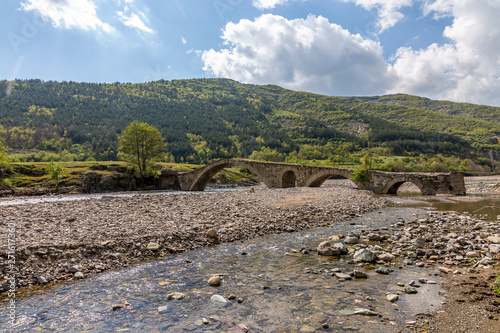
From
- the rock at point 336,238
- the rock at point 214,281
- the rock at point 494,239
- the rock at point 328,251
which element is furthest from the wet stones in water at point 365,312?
the rock at point 494,239

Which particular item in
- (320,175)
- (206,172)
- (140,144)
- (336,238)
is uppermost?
(140,144)

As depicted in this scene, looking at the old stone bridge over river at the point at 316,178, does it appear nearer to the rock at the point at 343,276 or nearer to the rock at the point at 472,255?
the rock at the point at 472,255

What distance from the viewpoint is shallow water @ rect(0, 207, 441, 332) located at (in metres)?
5.09

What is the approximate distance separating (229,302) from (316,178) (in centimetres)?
4039

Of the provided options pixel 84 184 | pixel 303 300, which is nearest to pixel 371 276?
pixel 303 300

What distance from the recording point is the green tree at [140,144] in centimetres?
5619

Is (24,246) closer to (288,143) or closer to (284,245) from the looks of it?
(284,245)

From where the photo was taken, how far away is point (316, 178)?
44688 millimetres

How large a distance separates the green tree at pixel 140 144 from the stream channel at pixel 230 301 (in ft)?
172

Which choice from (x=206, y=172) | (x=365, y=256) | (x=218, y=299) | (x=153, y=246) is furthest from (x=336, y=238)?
(x=206, y=172)

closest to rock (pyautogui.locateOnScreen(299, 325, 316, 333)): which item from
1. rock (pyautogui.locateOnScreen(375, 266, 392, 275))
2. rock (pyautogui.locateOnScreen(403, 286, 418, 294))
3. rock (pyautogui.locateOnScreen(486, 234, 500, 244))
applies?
rock (pyautogui.locateOnScreen(403, 286, 418, 294))

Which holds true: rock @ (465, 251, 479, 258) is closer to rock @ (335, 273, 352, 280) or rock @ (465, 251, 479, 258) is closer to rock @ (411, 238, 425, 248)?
rock @ (411, 238, 425, 248)

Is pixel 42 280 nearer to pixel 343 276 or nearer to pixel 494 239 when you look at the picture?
pixel 343 276

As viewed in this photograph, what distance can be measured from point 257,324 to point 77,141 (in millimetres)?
171617
